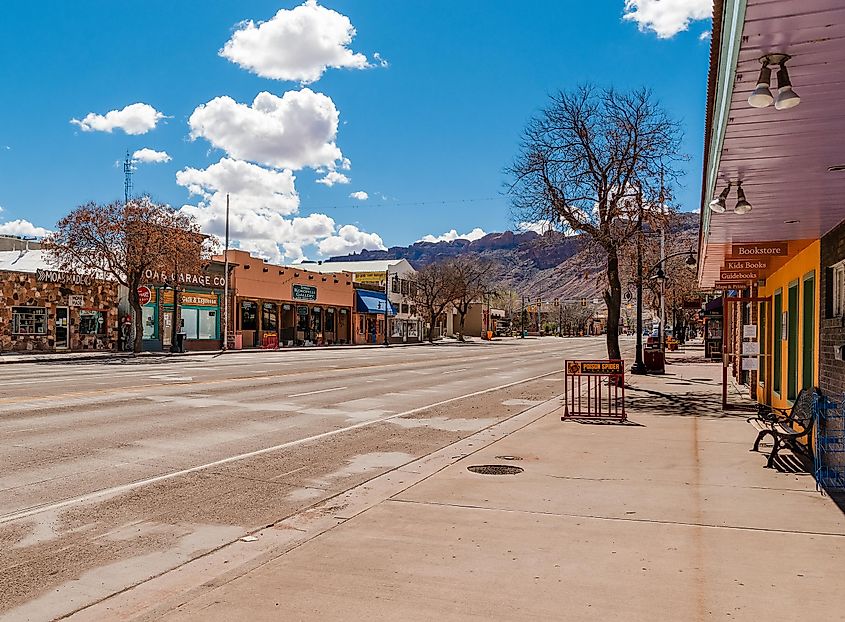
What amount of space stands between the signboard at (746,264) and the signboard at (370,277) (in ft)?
221

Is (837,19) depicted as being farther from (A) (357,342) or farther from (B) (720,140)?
(A) (357,342)

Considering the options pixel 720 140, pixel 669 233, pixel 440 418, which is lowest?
pixel 440 418

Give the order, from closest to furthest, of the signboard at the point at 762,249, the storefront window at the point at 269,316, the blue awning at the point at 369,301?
the signboard at the point at 762,249 < the storefront window at the point at 269,316 < the blue awning at the point at 369,301

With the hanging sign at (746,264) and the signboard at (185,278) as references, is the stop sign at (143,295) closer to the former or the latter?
the signboard at (185,278)

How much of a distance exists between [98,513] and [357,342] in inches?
2707

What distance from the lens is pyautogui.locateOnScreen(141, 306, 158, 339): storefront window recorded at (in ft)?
162

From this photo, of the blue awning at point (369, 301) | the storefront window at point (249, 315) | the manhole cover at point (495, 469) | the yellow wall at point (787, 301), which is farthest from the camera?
the blue awning at point (369, 301)

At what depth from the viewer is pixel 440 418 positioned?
1584 centimetres

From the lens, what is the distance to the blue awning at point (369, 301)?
7662 centimetres

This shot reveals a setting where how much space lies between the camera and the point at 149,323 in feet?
163

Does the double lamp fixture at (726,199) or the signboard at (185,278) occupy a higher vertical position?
the signboard at (185,278)

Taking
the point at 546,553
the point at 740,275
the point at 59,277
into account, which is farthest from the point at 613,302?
the point at 59,277

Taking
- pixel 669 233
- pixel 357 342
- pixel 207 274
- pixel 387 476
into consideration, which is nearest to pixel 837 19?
pixel 387 476

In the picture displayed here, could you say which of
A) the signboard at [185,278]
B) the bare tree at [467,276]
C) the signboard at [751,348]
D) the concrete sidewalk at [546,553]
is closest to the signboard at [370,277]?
the bare tree at [467,276]
